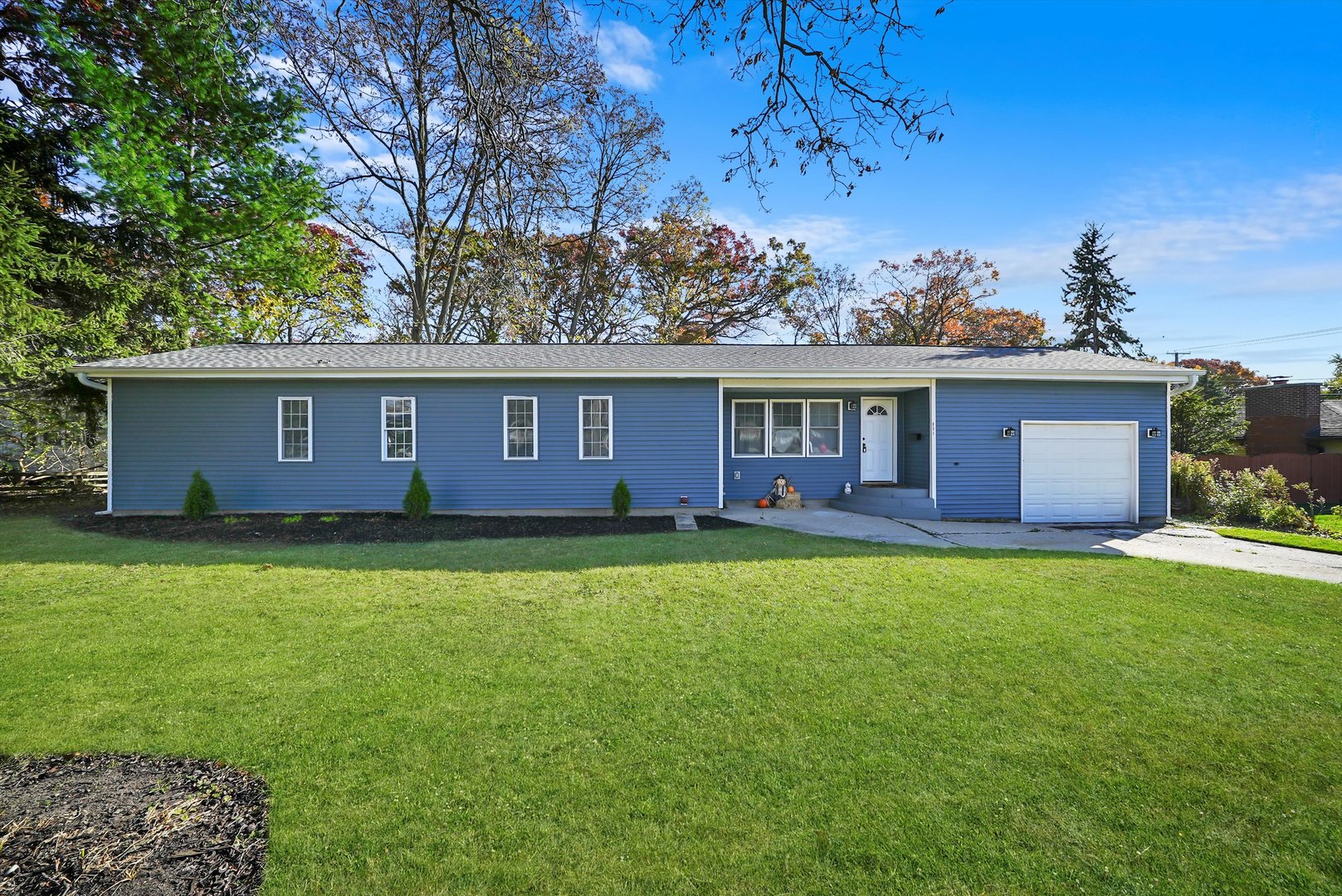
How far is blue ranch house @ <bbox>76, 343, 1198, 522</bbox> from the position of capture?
450 inches

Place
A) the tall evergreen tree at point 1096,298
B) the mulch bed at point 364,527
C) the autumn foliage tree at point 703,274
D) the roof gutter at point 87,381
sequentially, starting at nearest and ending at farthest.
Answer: the mulch bed at point 364,527
the roof gutter at point 87,381
the autumn foliage tree at point 703,274
the tall evergreen tree at point 1096,298

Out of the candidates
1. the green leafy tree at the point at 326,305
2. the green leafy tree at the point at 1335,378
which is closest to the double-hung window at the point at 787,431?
the green leafy tree at the point at 326,305

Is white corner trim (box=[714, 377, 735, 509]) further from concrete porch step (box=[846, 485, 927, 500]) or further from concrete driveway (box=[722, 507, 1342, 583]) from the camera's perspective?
concrete porch step (box=[846, 485, 927, 500])

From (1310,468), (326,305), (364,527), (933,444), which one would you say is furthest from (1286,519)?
(326,305)

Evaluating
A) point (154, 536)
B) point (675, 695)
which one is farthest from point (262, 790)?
point (154, 536)

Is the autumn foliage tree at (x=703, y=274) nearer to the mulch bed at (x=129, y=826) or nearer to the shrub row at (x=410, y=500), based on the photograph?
the shrub row at (x=410, y=500)

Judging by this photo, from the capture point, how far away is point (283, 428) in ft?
38.0

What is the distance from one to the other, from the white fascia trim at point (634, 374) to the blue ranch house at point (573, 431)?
44 millimetres

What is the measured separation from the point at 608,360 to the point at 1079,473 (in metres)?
9.72

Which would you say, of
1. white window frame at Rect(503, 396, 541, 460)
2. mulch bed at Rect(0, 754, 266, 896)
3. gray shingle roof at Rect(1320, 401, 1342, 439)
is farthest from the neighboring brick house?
mulch bed at Rect(0, 754, 266, 896)

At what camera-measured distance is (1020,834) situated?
2.40 metres

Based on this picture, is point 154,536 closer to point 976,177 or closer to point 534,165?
point 534,165

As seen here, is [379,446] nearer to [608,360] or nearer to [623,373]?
[608,360]

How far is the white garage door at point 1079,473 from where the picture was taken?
39.0 feet
